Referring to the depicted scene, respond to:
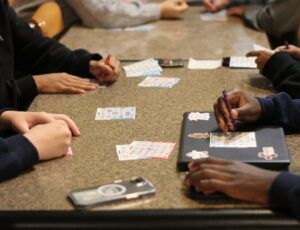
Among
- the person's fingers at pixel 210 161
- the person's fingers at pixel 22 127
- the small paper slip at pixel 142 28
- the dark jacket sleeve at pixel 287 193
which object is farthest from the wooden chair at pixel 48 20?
the dark jacket sleeve at pixel 287 193

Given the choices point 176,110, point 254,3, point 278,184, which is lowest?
point 254,3

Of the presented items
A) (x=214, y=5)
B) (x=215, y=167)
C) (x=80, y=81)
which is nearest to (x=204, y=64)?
(x=80, y=81)

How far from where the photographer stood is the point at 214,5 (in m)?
3.13

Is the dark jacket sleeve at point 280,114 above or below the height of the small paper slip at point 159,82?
above

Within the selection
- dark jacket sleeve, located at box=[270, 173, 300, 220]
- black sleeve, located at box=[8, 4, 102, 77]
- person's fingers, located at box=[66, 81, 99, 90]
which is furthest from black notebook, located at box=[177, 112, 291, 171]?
black sleeve, located at box=[8, 4, 102, 77]

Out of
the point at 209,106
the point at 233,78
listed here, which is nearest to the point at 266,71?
the point at 233,78

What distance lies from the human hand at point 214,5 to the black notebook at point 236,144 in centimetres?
178

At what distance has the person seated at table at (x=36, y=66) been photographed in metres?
1.87

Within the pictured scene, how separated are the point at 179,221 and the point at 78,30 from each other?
1.91 metres

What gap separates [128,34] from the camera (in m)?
2.66

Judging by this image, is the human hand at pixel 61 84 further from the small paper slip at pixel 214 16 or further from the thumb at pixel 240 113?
the small paper slip at pixel 214 16

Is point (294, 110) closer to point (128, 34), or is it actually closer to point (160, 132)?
point (160, 132)

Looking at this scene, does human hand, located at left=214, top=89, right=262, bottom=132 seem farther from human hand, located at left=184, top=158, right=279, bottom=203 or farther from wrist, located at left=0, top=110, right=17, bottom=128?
wrist, located at left=0, top=110, right=17, bottom=128

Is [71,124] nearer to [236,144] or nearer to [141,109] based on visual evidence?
[141,109]
